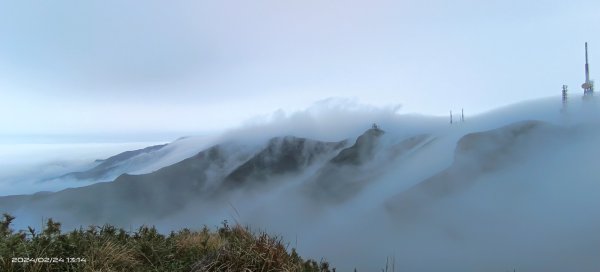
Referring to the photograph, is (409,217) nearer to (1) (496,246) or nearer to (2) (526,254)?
(1) (496,246)

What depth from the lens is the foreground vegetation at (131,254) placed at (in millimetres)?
5305

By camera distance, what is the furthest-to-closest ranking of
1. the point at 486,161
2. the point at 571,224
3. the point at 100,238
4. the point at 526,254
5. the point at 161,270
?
the point at 486,161, the point at 571,224, the point at 526,254, the point at 100,238, the point at 161,270

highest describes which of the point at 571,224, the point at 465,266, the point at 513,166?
the point at 513,166

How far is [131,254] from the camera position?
6004 mm

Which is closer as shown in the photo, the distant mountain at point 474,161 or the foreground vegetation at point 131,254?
the foreground vegetation at point 131,254

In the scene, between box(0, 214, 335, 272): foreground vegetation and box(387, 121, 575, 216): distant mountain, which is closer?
box(0, 214, 335, 272): foreground vegetation

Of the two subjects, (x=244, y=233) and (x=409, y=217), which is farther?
(x=409, y=217)

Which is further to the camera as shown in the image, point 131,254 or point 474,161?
point 474,161

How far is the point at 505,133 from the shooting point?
6058 inches

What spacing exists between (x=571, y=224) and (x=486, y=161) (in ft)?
150

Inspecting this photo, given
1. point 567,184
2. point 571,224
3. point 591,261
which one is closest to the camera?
point 591,261

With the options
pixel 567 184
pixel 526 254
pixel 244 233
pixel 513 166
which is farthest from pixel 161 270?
pixel 513 166

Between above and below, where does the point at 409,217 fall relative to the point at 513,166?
below

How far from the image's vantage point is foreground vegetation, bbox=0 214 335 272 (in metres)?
5.30
